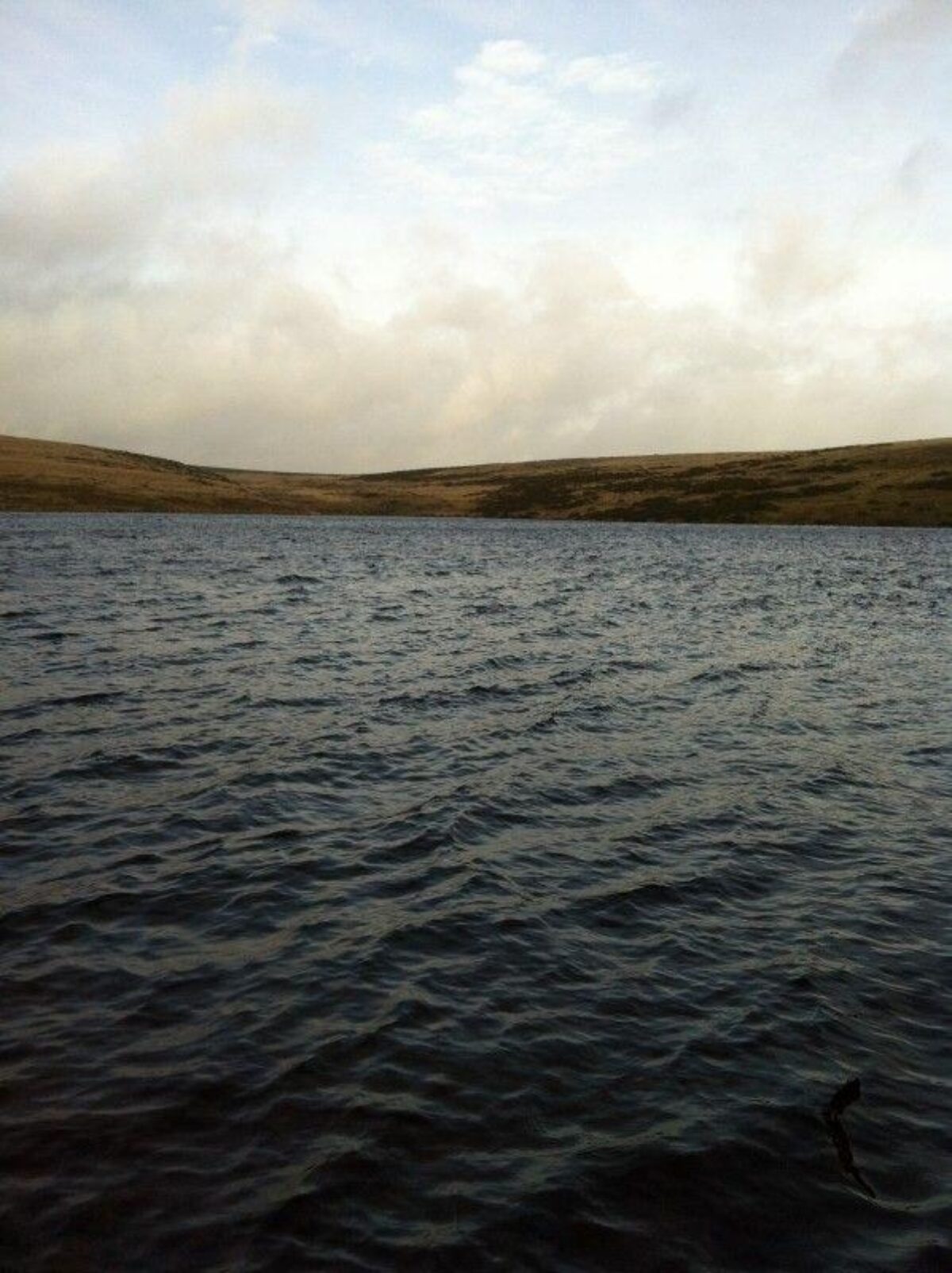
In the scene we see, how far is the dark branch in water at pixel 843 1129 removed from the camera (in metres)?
8.89

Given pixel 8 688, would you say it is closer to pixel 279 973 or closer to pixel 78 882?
pixel 78 882

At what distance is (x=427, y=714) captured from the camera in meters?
26.5

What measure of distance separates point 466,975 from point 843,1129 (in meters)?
4.76

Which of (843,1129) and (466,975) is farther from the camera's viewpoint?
(466,975)

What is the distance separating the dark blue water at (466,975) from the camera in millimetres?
8273

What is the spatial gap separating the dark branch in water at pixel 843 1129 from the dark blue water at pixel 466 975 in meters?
0.11

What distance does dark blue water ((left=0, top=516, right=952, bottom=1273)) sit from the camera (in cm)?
827

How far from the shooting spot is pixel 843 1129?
31.2 ft

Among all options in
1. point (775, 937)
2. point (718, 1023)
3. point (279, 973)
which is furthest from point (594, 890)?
point (279, 973)

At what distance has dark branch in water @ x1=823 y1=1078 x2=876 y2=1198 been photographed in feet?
29.2

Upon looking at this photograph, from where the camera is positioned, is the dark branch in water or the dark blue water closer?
the dark blue water

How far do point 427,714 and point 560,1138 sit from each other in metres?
17.7

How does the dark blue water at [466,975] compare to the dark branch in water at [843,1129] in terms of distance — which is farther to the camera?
the dark branch in water at [843,1129]

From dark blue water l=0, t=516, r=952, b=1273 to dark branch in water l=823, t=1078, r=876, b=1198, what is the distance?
0.11 m
